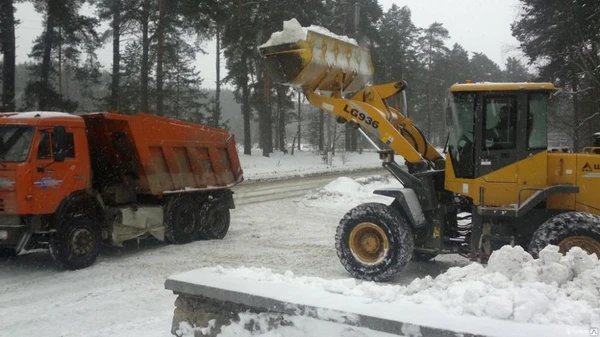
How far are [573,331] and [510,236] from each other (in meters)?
4.21

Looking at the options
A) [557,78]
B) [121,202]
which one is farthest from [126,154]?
[557,78]

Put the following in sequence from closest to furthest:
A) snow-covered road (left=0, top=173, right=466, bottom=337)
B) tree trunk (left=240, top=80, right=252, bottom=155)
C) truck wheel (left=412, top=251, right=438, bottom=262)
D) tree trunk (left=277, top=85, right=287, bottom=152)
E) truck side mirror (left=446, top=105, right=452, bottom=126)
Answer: snow-covered road (left=0, top=173, right=466, bottom=337) → truck side mirror (left=446, top=105, right=452, bottom=126) → truck wheel (left=412, top=251, right=438, bottom=262) → tree trunk (left=240, top=80, right=252, bottom=155) → tree trunk (left=277, top=85, right=287, bottom=152)

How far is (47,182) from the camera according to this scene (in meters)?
8.77

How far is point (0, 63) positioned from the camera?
26.3 metres

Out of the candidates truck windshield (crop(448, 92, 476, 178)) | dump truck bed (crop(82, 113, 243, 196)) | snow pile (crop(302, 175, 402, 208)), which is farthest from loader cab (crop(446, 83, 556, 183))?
snow pile (crop(302, 175, 402, 208))

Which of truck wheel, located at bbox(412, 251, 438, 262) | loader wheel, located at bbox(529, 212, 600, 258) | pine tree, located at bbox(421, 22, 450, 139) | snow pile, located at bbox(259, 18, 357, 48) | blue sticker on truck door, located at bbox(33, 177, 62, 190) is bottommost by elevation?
truck wheel, located at bbox(412, 251, 438, 262)

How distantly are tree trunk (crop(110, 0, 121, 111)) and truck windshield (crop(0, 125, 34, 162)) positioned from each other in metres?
20.6

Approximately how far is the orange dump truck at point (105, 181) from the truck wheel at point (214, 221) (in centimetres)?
2

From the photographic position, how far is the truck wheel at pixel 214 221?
12.0m

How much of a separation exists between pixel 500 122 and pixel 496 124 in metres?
0.06

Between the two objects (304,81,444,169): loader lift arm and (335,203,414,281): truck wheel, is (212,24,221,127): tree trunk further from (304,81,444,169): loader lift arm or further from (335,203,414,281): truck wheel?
(335,203,414,281): truck wheel

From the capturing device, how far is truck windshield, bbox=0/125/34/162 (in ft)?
28.3

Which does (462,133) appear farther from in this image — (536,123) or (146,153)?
(146,153)

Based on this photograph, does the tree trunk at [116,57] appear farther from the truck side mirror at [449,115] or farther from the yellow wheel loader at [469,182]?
the truck side mirror at [449,115]
